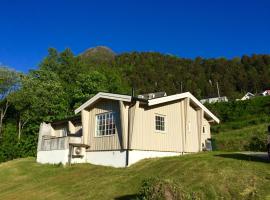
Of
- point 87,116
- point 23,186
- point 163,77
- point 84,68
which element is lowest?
point 23,186

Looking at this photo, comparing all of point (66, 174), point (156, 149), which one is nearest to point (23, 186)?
point (66, 174)

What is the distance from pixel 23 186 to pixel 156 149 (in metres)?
8.00

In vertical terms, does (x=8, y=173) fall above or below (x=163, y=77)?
below

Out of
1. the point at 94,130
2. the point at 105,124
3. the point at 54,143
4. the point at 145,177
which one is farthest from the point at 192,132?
the point at 54,143

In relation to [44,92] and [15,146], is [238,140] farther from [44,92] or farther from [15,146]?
[15,146]

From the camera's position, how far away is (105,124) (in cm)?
2005

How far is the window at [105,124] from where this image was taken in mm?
19487

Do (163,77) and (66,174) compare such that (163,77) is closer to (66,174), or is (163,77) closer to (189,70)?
(189,70)

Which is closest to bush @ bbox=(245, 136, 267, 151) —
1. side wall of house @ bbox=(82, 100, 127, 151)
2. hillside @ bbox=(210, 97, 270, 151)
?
hillside @ bbox=(210, 97, 270, 151)

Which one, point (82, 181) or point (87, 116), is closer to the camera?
point (82, 181)

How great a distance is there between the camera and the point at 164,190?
8.27 meters

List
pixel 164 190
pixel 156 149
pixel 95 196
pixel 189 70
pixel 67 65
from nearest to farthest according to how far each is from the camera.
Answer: pixel 164 190
pixel 95 196
pixel 156 149
pixel 67 65
pixel 189 70

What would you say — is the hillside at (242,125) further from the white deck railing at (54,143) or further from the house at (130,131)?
the white deck railing at (54,143)

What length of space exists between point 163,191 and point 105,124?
477 inches
